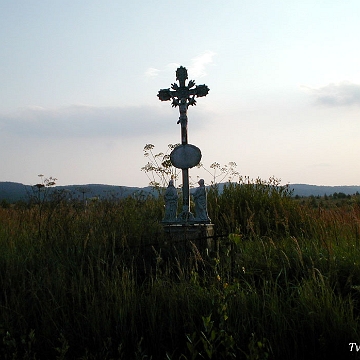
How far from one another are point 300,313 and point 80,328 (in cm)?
201

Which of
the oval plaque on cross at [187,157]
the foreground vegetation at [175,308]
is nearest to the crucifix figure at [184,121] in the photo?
the oval plaque on cross at [187,157]

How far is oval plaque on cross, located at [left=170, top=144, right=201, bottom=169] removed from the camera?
8297mm

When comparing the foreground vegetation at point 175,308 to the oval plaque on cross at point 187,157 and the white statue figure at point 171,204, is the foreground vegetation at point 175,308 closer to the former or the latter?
the white statue figure at point 171,204

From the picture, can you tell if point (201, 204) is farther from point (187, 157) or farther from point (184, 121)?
point (184, 121)

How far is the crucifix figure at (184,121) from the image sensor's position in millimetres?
8305

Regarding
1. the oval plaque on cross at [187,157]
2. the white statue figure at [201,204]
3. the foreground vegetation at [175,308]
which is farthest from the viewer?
the oval plaque on cross at [187,157]

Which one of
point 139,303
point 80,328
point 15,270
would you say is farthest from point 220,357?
point 15,270

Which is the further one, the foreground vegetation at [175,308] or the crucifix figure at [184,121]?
the crucifix figure at [184,121]

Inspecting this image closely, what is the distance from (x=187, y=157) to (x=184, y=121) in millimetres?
680

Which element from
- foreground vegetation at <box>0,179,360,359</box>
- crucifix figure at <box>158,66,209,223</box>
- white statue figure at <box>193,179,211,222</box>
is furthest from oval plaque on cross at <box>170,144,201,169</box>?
foreground vegetation at <box>0,179,360,359</box>

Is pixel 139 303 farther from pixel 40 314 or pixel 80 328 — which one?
pixel 40 314

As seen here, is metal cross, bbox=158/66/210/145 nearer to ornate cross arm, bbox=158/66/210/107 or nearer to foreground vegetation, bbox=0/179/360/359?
ornate cross arm, bbox=158/66/210/107

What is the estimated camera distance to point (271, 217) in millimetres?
10344

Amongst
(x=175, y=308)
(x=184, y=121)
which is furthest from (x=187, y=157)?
(x=175, y=308)
